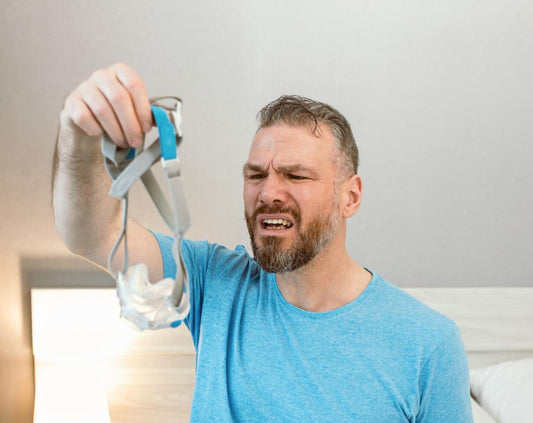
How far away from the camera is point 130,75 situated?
888mm

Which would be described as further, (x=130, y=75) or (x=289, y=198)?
(x=289, y=198)

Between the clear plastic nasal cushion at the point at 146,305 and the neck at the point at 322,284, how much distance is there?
1.83 feet

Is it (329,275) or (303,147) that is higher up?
(303,147)

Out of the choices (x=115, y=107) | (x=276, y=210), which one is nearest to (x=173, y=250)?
(x=115, y=107)

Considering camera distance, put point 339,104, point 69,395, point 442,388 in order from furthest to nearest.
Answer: point 339,104 → point 69,395 → point 442,388

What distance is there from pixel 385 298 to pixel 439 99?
1.01m

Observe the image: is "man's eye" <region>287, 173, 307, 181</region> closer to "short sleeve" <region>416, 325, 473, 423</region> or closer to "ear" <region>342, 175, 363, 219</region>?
"ear" <region>342, 175, 363, 219</region>

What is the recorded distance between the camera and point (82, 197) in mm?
1120

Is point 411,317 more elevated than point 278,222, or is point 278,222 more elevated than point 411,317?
point 278,222

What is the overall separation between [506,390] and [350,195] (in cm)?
86

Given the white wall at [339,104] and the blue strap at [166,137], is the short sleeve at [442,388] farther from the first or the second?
the white wall at [339,104]

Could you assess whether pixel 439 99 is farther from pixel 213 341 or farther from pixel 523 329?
pixel 213 341

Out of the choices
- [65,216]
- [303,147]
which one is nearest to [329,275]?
[303,147]

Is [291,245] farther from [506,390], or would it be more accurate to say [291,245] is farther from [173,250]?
[506,390]
